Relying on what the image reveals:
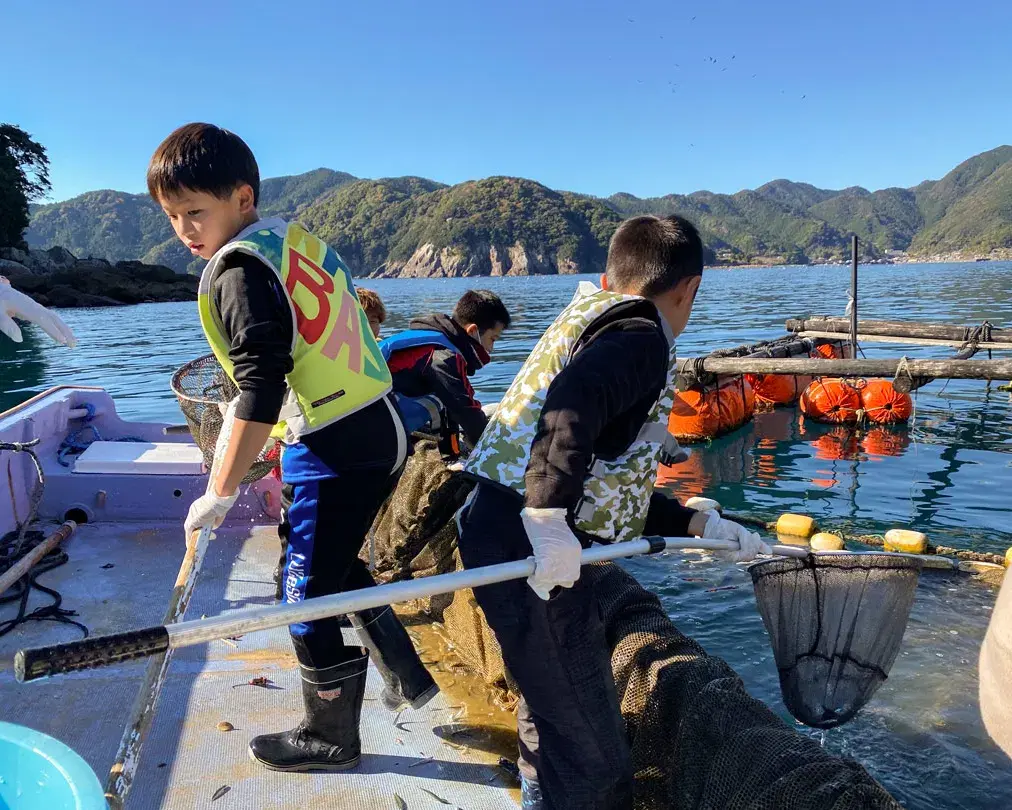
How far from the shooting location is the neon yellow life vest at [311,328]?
2570mm

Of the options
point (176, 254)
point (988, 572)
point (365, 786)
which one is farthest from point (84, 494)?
point (176, 254)

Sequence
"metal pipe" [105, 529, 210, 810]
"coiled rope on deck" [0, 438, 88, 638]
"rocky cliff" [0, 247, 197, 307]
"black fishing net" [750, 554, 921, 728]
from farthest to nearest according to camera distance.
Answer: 1. "rocky cliff" [0, 247, 197, 307]
2. "coiled rope on deck" [0, 438, 88, 638]
3. "black fishing net" [750, 554, 921, 728]
4. "metal pipe" [105, 529, 210, 810]

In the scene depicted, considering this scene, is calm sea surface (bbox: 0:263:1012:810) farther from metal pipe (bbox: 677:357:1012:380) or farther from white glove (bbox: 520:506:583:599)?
white glove (bbox: 520:506:583:599)

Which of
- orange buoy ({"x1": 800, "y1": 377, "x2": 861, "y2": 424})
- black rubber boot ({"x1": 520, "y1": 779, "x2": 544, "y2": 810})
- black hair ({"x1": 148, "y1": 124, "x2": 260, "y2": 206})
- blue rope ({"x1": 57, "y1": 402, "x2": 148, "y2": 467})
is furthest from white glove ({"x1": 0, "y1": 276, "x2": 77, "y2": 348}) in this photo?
orange buoy ({"x1": 800, "y1": 377, "x2": 861, "y2": 424})

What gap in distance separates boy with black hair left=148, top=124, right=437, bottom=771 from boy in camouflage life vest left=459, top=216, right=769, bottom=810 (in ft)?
1.51

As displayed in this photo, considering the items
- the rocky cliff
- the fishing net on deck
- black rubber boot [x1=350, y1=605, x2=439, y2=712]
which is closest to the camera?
black rubber boot [x1=350, y1=605, x2=439, y2=712]

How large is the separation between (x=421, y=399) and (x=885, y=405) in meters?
10.8

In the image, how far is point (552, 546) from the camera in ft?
7.09

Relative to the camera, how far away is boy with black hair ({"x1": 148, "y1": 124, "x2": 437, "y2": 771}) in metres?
2.49

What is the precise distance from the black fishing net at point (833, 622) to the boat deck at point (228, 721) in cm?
125

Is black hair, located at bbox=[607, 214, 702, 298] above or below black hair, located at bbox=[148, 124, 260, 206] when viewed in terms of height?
below

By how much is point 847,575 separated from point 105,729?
10.3 ft

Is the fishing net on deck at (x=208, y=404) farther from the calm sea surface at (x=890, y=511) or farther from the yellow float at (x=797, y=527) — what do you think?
the yellow float at (x=797, y=527)

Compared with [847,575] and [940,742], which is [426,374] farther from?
[940,742]
